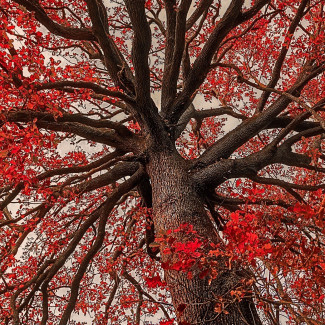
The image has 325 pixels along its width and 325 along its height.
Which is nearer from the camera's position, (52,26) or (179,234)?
(179,234)

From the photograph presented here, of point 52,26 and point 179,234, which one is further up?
point 52,26

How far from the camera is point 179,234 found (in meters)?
3.82

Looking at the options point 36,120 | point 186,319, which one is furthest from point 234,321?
point 36,120

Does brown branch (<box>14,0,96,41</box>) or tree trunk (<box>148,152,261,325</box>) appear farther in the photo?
brown branch (<box>14,0,96,41</box>)

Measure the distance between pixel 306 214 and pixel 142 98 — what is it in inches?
145

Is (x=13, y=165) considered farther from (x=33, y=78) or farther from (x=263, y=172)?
(x=263, y=172)

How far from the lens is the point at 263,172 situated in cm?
1147

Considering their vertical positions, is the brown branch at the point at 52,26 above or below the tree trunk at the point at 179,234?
above

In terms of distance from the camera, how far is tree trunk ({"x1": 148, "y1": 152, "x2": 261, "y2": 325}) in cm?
297

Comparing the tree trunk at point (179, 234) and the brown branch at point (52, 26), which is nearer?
the tree trunk at point (179, 234)

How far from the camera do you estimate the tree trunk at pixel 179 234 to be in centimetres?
297

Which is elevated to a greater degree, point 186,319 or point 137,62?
point 137,62

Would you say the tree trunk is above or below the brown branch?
below

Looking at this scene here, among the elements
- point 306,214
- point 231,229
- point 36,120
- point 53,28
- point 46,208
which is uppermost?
point 53,28
